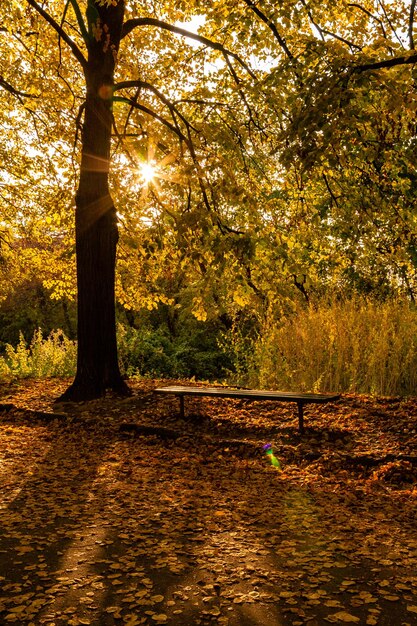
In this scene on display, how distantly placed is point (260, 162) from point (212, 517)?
320 inches

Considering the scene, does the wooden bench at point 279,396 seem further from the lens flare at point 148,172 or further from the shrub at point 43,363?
the shrub at point 43,363

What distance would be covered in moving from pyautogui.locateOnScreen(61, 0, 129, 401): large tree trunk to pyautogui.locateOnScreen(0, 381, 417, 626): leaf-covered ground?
1.02 meters

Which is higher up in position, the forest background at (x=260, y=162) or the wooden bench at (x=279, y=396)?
the forest background at (x=260, y=162)

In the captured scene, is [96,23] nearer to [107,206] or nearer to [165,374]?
[107,206]

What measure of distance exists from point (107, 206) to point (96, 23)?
2.52 meters

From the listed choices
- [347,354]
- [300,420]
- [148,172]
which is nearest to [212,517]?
[300,420]

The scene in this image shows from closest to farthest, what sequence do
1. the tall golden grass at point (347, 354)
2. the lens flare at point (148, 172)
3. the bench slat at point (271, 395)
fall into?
the bench slat at point (271, 395), the tall golden grass at point (347, 354), the lens flare at point (148, 172)

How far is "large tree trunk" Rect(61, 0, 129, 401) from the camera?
921cm

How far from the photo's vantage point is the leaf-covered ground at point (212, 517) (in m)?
3.27

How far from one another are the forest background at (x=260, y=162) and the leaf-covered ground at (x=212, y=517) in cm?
201

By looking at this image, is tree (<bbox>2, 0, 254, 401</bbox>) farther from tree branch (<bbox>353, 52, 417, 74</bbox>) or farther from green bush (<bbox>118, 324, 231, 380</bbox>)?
green bush (<bbox>118, 324, 231, 380</bbox>)

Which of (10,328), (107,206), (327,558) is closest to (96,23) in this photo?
(107,206)

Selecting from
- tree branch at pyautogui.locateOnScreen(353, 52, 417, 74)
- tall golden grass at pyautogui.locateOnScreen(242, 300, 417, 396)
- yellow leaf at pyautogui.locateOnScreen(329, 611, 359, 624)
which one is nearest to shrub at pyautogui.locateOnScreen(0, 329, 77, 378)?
tall golden grass at pyautogui.locateOnScreen(242, 300, 417, 396)

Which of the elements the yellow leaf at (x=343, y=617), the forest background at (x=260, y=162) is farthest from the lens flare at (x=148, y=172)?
the yellow leaf at (x=343, y=617)
